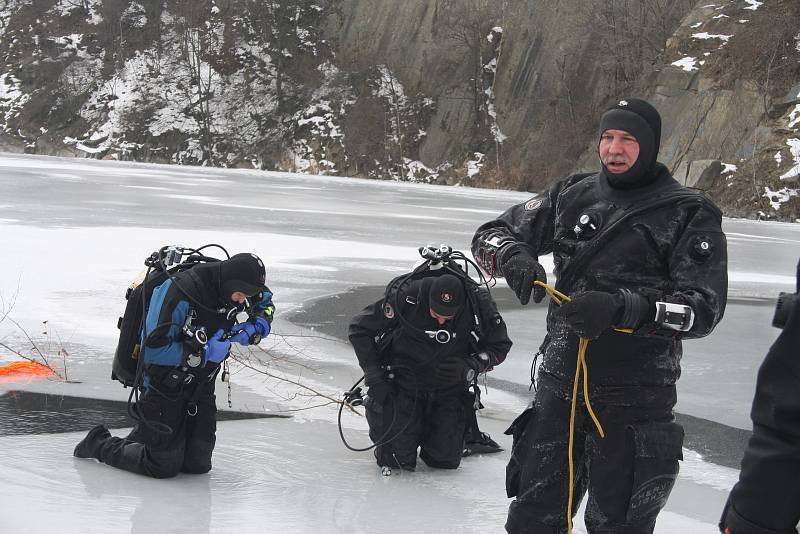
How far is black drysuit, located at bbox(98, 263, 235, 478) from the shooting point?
3879 mm

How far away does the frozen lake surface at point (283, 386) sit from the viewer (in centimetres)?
353

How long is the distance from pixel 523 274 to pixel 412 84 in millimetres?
36770

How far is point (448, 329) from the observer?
4.28m

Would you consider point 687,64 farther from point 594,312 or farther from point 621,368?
point 594,312

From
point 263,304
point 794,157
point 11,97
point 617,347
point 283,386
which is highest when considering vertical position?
point 794,157

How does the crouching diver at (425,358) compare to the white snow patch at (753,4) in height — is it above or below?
below

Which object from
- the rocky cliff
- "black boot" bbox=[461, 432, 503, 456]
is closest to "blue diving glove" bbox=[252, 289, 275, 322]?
"black boot" bbox=[461, 432, 503, 456]

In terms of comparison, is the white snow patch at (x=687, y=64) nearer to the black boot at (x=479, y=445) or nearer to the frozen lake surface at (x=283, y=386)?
the frozen lake surface at (x=283, y=386)

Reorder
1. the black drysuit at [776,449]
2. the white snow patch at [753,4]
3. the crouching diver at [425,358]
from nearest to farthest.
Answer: the black drysuit at [776,449] < the crouching diver at [425,358] < the white snow patch at [753,4]

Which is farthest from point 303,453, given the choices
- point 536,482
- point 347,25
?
point 347,25

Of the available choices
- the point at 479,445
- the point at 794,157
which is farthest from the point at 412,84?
the point at 479,445

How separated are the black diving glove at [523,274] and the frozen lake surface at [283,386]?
1277 millimetres

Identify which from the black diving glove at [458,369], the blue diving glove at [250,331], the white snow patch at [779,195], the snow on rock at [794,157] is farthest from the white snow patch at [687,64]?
the blue diving glove at [250,331]

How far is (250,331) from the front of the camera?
4023mm
